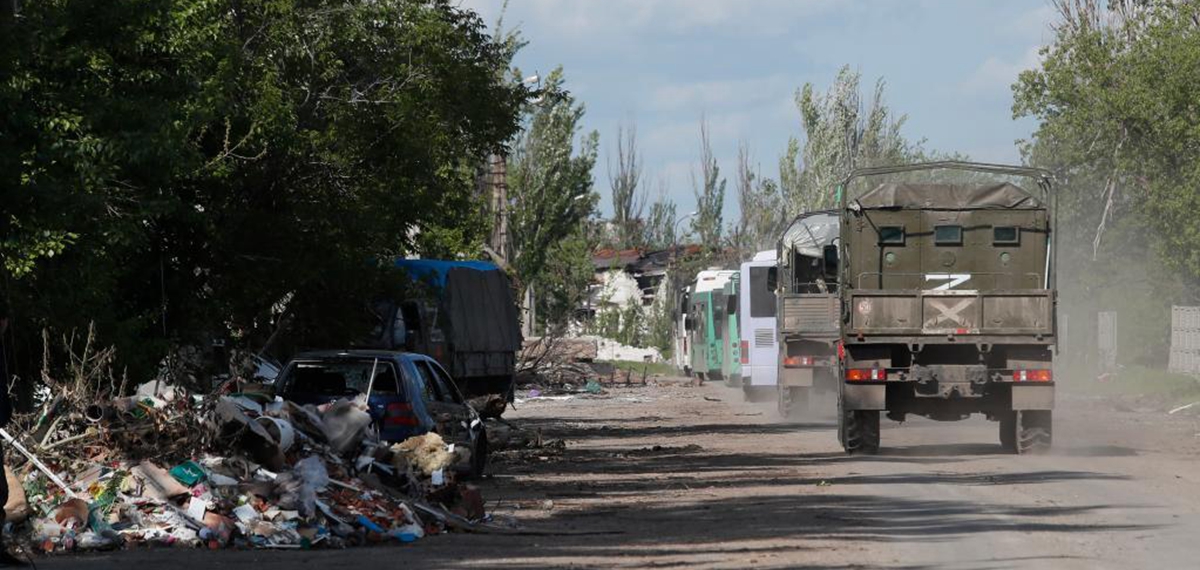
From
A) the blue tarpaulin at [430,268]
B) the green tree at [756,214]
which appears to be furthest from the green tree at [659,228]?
the blue tarpaulin at [430,268]

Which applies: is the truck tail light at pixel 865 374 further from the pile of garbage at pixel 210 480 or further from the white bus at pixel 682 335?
the white bus at pixel 682 335

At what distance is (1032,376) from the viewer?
23844 mm

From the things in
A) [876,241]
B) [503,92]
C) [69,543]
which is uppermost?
[503,92]

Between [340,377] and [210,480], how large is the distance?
466 cm

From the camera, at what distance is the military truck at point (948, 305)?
23844 mm

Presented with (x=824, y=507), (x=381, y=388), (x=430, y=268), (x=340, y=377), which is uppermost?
(x=430, y=268)

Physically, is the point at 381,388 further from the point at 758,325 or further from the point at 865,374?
the point at 758,325

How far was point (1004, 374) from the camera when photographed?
23.9m

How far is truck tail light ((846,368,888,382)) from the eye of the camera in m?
24.1

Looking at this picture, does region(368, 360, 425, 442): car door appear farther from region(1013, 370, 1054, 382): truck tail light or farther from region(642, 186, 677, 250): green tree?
region(642, 186, 677, 250): green tree

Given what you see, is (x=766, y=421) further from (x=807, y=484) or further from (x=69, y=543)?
(x=69, y=543)

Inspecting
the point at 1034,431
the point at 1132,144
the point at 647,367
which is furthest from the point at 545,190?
the point at 1034,431

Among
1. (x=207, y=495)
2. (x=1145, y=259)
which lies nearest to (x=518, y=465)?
(x=207, y=495)

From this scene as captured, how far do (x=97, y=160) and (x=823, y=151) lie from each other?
265 ft
